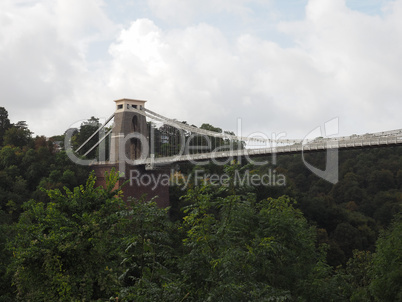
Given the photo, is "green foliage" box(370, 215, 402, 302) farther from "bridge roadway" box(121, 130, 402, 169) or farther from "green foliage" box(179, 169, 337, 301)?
"bridge roadway" box(121, 130, 402, 169)

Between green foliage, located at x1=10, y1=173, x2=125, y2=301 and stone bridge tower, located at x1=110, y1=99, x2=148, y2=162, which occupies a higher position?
stone bridge tower, located at x1=110, y1=99, x2=148, y2=162

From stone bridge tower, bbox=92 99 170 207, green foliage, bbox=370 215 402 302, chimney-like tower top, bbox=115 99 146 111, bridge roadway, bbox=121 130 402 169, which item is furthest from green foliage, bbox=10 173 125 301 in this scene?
chimney-like tower top, bbox=115 99 146 111

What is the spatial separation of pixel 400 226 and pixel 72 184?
70.4ft

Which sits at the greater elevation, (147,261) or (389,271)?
(147,261)

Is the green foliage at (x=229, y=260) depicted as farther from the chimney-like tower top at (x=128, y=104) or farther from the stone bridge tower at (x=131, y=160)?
the chimney-like tower top at (x=128, y=104)

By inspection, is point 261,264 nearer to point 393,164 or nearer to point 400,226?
point 400,226

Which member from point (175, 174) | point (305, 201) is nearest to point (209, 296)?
point (175, 174)

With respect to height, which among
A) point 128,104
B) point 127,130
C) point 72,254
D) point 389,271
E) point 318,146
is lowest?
point 389,271

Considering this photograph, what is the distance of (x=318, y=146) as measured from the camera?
21.5 m

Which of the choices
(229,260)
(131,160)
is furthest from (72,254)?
(131,160)

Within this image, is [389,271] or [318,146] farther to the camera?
[318,146]

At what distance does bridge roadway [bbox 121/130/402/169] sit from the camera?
1812 centimetres

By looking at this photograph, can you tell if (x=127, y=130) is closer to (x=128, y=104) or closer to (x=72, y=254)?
(x=128, y=104)

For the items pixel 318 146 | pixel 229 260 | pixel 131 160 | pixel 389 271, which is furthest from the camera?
pixel 131 160
